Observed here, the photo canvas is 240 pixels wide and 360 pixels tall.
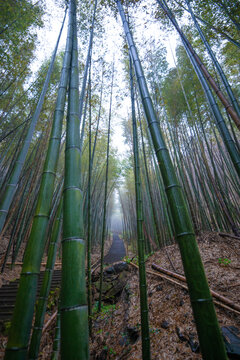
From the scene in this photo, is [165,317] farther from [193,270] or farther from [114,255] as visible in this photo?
[114,255]

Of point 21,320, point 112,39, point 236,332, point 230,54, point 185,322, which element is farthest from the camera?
point 230,54

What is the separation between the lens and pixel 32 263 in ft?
2.24

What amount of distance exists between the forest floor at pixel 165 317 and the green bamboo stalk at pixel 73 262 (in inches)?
57.4

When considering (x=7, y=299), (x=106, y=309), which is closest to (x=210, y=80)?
(x=106, y=309)

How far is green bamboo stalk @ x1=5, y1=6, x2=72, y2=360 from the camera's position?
56cm

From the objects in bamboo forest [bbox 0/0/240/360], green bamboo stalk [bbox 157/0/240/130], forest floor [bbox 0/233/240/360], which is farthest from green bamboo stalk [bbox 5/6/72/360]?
green bamboo stalk [bbox 157/0/240/130]

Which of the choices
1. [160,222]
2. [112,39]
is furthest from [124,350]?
[112,39]

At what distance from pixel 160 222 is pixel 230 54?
448 cm

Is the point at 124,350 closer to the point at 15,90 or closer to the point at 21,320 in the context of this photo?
the point at 21,320

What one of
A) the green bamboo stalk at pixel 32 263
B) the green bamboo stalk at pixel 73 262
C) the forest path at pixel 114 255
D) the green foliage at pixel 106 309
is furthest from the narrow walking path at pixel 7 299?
the forest path at pixel 114 255

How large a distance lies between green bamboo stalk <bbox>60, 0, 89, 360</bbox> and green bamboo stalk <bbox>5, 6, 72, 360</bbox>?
114 mm

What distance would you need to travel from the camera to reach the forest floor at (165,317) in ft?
4.96

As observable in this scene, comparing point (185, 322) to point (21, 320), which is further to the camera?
point (185, 322)

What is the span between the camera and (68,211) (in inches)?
26.8
